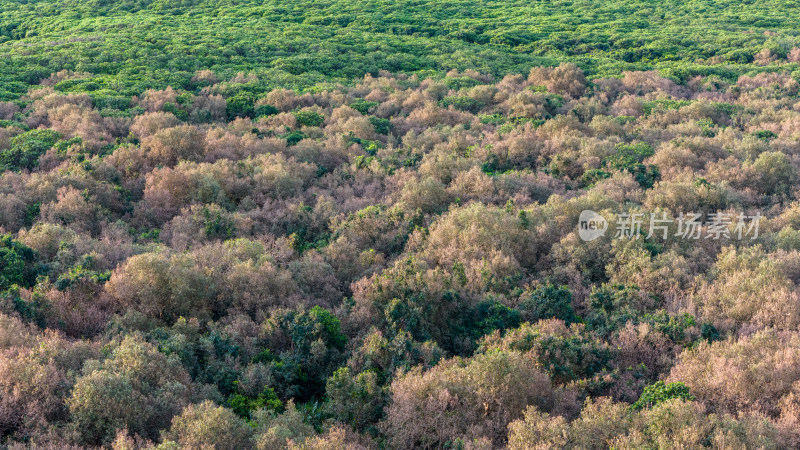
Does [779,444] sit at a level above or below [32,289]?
below

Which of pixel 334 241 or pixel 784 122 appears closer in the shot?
pixel 334 241

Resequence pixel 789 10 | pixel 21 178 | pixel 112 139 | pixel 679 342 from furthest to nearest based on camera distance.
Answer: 1. pixel 789 10
2. pixel 112 139
3. pixel 21 178
4. pixel 679 342

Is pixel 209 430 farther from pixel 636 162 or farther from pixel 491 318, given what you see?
pixel 636 162

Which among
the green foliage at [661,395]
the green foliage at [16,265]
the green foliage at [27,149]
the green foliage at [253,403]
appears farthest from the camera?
the green foliage at [27,149]

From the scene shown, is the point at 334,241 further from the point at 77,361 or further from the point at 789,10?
the point at 789,10

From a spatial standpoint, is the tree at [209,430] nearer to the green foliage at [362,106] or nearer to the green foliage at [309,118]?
the green foliage at [309,118]

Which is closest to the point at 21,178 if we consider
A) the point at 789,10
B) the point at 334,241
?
the point at 334,241

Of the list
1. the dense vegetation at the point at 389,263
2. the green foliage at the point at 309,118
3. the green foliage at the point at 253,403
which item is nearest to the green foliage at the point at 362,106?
the dense vegetation at the point at 389,263
